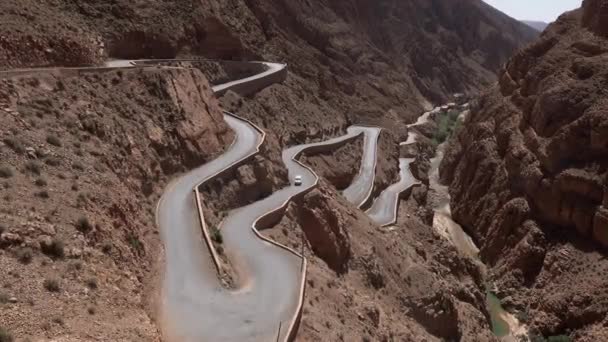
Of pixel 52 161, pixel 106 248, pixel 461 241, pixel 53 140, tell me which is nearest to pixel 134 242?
pixel 106 248

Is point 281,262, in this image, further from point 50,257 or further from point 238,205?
point 50,257

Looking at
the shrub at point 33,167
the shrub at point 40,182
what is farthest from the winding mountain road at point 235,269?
the shrub at point 33,167

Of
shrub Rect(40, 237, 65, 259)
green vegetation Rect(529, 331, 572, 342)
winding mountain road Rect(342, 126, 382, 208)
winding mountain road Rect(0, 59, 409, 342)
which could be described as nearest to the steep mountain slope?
shrub Rect(40, 237, 65, 259)

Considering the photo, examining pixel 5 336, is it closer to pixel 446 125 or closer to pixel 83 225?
pixel 83 225

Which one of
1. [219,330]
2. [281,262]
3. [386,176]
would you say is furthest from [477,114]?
[219,330]

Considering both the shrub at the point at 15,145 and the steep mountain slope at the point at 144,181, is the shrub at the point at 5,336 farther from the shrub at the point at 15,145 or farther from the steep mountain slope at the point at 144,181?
the shrub at the point at 15,145
